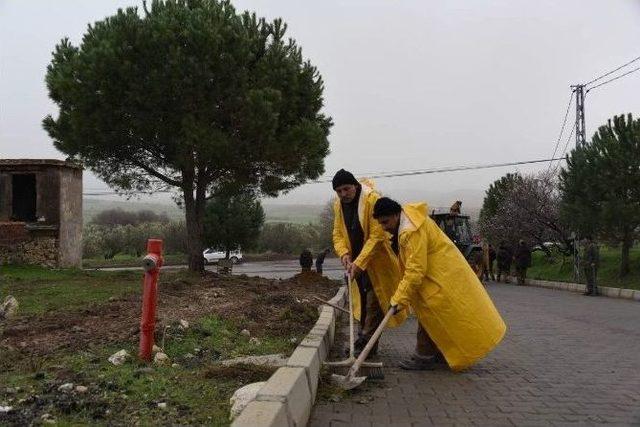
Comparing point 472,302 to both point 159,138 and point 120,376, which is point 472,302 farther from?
point 159,138

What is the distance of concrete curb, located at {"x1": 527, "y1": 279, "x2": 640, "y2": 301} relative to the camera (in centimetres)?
1755

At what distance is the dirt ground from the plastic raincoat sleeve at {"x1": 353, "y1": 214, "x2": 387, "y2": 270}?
2004mm

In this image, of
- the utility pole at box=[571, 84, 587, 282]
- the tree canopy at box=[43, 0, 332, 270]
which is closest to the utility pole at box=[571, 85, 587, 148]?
the utility pole at box=[571, 84, 587, 282]

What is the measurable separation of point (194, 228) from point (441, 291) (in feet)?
45.2

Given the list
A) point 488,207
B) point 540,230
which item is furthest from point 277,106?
point 488,207

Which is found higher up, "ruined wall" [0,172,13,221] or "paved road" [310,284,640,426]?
"ruined wall" [0,172,13,221]

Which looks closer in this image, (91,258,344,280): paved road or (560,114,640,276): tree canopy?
(560,114,640,276): tree canopy

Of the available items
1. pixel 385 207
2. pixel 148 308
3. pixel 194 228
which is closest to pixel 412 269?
pixel 385 207

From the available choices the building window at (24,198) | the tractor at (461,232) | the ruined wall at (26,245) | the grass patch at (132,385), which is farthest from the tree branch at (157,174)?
the grass patch at (132,385)

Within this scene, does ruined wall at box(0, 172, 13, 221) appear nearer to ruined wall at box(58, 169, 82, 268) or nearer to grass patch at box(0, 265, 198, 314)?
ruined wall at box(58, 169, 82, 268)

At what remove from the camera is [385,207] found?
5539mm

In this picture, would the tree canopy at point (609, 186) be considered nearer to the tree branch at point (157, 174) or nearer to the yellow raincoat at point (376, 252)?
the tree branch at point (157, 174)

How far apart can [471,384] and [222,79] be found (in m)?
12.4

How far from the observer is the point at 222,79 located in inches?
634
